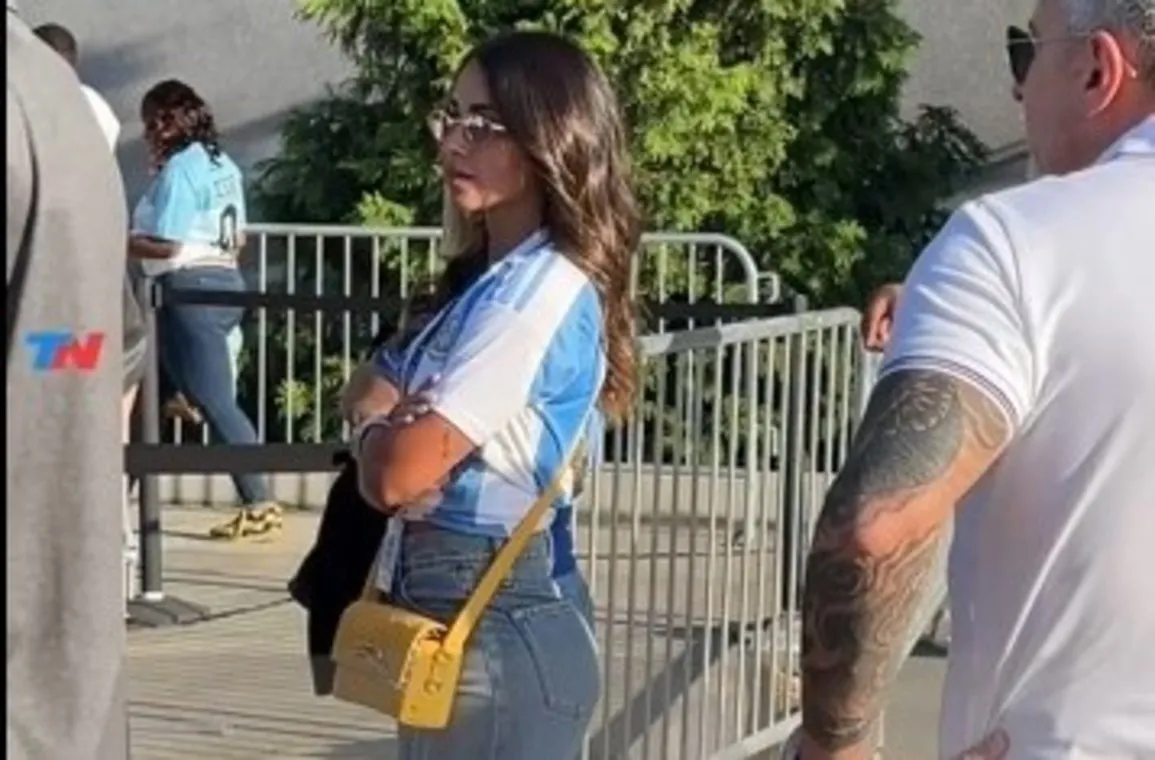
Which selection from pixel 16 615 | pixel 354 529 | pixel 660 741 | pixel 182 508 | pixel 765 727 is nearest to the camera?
pixel 16 615

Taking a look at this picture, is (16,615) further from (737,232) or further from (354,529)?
(737,232)

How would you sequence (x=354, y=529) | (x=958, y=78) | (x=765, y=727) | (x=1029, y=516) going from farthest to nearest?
(x=958, y=78)
(x=765, y=727)
(x=354, y=529)
(x=1029, y=516)

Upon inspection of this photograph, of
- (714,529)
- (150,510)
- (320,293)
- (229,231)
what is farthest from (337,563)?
(320,293)

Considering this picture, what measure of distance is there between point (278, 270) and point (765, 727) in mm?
5464

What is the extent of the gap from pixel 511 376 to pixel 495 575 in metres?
0.27

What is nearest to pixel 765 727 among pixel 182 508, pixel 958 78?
pixel 182 508

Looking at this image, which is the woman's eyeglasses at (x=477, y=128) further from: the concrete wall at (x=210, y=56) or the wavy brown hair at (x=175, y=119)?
the concrete wall at (x=210, y=56)

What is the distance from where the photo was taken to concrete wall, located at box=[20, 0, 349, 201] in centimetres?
1310

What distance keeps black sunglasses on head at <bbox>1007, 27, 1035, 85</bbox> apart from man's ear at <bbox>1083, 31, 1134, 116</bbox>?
4.3 inches

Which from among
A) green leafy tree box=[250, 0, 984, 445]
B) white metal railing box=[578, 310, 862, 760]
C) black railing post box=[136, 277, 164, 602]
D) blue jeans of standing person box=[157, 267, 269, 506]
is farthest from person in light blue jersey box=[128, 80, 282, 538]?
white metal railing box=[578, 310, 862, 760]

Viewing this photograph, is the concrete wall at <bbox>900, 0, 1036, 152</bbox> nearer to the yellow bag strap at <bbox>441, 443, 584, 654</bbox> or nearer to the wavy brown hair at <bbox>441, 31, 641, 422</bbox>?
the wavy brown hair at <bbox>441, 31, 641, 422</bbox>

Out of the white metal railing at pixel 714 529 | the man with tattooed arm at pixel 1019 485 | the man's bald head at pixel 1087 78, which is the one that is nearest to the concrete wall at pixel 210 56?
the white metal railing at pixel 714 529

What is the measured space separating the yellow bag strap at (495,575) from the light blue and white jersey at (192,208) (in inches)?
244

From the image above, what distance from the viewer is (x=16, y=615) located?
7.61 feet
